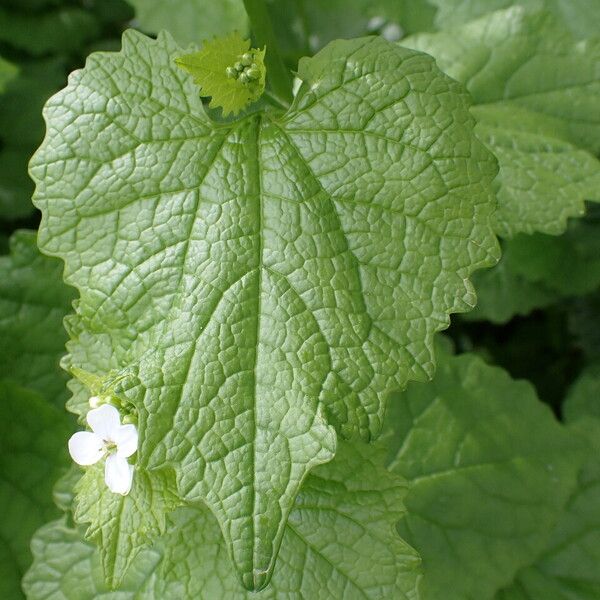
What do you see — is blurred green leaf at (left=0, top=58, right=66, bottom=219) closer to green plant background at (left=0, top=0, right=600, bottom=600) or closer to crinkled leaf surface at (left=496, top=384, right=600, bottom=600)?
green plant background at (left=0, top=0, right=600, bottom=600)

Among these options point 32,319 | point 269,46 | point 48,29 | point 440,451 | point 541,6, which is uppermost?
point 48,29

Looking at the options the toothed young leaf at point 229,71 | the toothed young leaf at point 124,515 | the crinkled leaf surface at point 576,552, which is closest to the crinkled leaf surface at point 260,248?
the toothed young leaf at point 229,71

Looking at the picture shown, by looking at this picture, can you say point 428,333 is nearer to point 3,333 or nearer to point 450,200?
point 450,200

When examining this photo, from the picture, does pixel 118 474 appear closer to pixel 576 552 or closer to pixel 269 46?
pixel 269 46

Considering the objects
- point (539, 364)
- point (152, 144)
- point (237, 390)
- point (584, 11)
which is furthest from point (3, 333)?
point (584, 11)

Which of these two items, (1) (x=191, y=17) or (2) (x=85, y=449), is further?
(1) (x=191, y=17)

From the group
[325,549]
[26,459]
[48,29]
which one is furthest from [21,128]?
[325,549]

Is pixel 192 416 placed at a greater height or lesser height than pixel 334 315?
lesser
